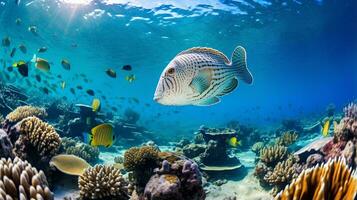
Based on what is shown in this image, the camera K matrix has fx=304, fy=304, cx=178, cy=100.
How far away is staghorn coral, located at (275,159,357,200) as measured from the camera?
2.65m

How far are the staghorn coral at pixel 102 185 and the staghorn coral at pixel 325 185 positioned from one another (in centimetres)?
313

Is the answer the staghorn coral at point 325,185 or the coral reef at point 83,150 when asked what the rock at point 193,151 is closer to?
the coral reef at point 83,150

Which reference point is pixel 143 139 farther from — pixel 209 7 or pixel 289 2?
pixel 289 2

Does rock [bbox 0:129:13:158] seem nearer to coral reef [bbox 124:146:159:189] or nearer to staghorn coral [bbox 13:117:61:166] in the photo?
staghorn coral [bbox 13:117:61:166]

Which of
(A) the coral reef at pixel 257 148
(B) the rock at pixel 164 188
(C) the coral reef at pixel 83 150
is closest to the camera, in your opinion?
(B) the rock at pixel 164 188

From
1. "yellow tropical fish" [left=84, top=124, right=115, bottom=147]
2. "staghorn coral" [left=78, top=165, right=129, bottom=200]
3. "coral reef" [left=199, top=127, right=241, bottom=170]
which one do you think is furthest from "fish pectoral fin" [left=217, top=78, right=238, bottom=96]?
"coral reef" [left=199, top=127, right=241, bottom=170]

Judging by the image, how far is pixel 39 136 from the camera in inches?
237

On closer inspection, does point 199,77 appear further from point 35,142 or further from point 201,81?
point 35,142

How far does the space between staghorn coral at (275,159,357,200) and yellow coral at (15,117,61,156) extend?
15.6ft

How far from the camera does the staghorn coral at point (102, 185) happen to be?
197 inches

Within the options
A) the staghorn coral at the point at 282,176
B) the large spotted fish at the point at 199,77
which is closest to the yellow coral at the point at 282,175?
the staghorn coral at the point at 282,176

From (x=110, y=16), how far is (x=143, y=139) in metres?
15.4

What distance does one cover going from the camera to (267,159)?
9.48m

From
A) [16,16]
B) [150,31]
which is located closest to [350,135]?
[150,31]
